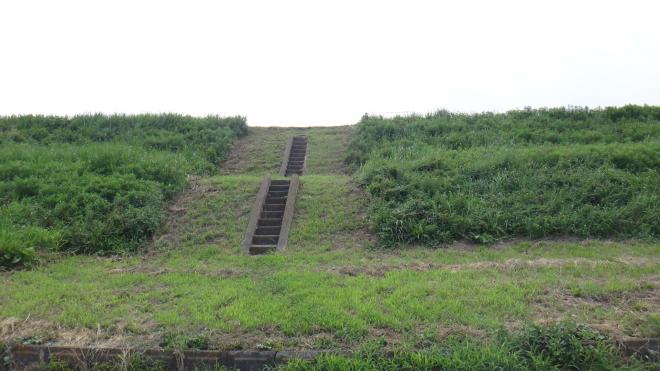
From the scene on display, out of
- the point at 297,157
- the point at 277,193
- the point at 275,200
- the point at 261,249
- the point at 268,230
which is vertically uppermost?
the point at 297,157

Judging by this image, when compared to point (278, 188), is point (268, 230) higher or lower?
lower

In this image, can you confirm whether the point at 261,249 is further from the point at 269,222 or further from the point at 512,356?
the point at 512,356

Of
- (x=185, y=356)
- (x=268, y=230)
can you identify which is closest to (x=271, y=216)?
(x=268, y=230)

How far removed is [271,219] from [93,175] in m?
5.29

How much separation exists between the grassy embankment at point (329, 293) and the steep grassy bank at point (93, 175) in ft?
2.62

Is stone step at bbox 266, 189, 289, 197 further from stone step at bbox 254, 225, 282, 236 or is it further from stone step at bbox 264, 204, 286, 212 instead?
stone step at bbox 254, 225, 282, 236

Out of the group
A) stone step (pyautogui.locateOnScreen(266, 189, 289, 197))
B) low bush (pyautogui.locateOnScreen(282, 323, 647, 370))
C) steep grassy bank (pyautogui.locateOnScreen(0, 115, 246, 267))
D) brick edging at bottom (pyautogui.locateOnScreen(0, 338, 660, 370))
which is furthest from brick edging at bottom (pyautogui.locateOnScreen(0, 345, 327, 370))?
stone step (pyautogui.locateOnScreen(266, 189, 289, 197))

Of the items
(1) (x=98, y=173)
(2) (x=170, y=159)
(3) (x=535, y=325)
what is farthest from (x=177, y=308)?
(2) (x=170, y=159)

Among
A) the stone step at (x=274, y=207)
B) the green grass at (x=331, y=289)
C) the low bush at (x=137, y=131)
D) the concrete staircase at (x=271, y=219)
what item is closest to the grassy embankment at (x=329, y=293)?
the green grass at (x=331, y=289)

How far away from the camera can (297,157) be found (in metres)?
18.0

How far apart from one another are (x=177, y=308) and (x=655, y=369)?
586cm

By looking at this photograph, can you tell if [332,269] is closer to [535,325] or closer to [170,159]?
[535,325]

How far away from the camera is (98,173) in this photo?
1314cm

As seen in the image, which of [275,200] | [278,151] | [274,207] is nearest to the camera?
[274,207]
